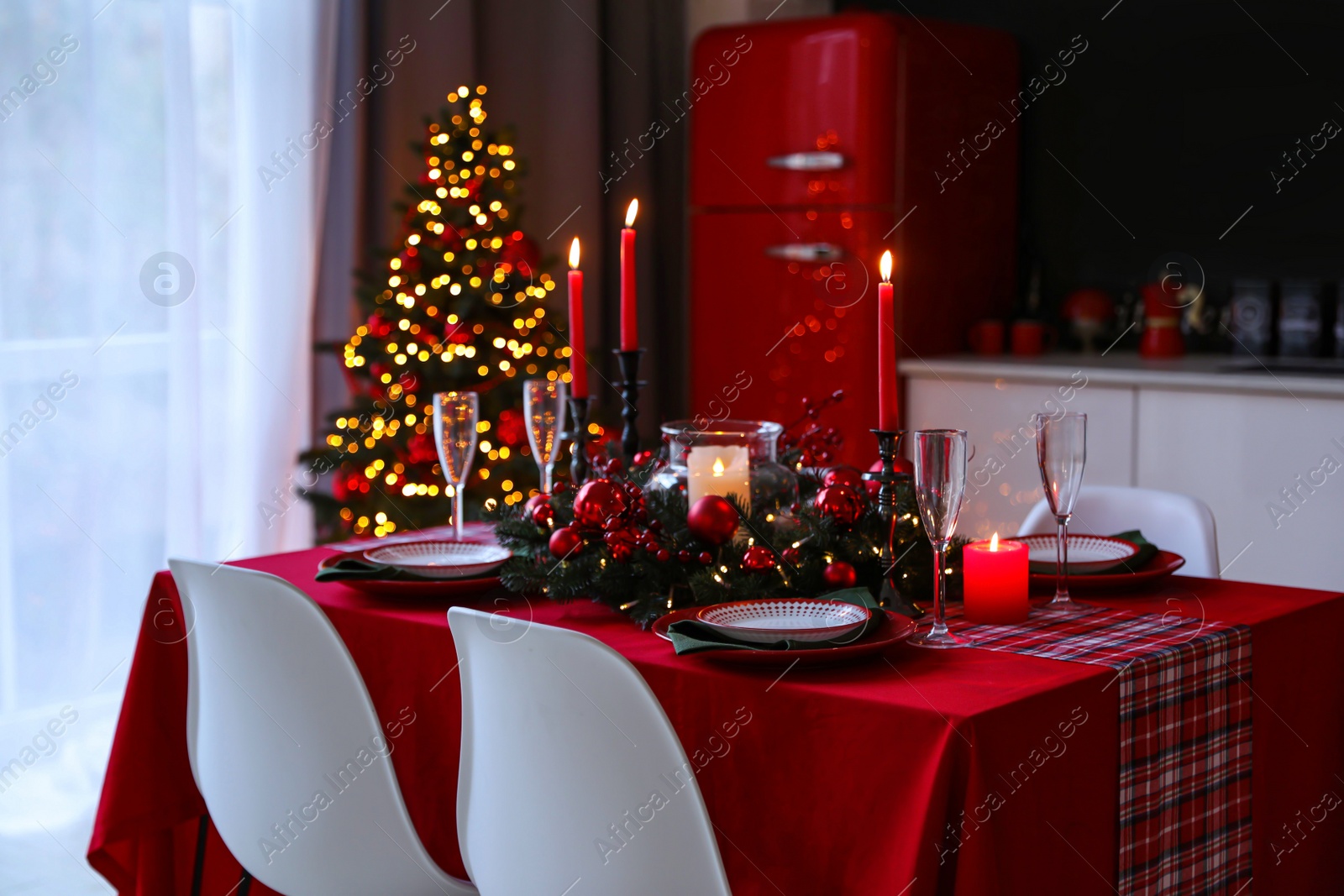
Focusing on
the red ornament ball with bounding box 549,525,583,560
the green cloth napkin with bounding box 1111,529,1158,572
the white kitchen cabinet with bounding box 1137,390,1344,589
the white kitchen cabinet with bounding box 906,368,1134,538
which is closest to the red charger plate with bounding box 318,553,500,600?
the red ornament ball with bounding box 549,525,583,560

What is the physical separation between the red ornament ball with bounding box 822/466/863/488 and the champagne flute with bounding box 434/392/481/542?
48 centimetres

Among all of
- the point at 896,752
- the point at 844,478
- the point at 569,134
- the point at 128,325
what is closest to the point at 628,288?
the point at 844,478

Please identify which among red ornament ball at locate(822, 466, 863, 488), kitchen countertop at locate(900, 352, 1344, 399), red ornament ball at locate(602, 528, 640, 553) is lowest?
red ornament ball at locate(602, 528, 640, 553)

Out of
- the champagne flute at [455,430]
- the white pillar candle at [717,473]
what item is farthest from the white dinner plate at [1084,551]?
the champagne flute at [455,430]

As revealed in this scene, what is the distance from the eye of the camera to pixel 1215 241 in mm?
3615

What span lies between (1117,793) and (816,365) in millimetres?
2434

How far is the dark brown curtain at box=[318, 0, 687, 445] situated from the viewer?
349 cm

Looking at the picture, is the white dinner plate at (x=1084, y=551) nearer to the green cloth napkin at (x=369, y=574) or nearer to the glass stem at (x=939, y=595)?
the glass stem at (x=939, y=595)

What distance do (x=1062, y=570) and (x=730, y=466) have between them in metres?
0.40

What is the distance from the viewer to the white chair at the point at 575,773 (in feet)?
3.92

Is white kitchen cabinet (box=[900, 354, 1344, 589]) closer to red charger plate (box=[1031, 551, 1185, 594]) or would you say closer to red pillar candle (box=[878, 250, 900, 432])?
red charger plate (box=[1031, 551, 1185, 594])

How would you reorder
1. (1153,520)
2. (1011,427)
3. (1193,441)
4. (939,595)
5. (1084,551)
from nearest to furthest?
(939,595) → (1084,551) → (1153,520) → (1193,441) → (1011,427)

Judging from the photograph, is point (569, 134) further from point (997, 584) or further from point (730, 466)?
point (997, 584)

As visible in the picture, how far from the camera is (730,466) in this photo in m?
1.67
